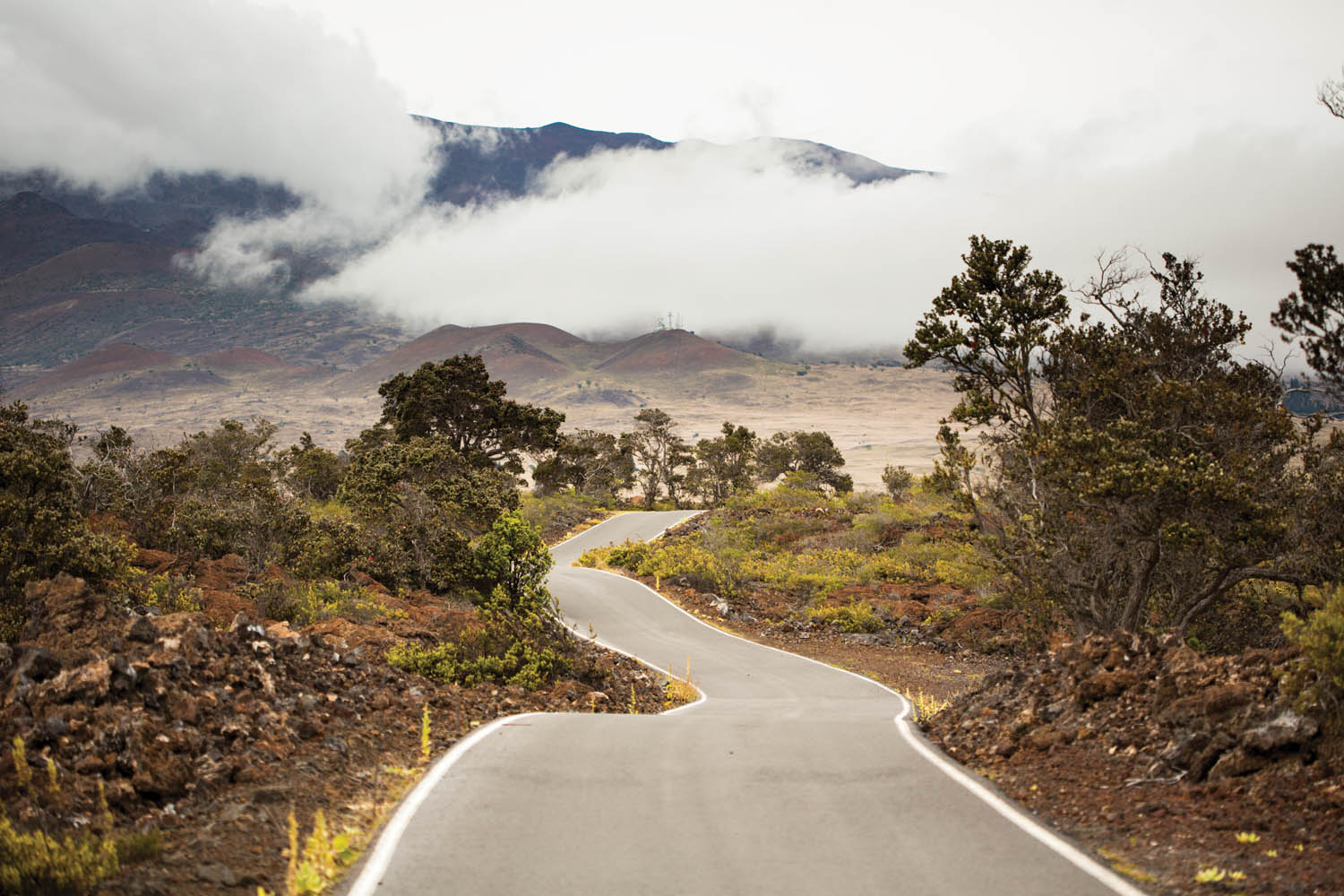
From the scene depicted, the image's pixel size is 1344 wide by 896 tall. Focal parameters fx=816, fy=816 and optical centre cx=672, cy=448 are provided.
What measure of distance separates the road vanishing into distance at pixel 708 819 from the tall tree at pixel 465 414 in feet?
84.7

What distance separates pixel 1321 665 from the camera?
5.33 m

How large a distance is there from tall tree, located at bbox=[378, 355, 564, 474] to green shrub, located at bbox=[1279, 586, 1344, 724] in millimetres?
30330

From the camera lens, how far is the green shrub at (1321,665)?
5.29 m

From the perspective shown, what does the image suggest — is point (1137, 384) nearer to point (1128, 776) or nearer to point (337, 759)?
point (1128, 776)

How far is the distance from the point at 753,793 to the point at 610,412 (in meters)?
187

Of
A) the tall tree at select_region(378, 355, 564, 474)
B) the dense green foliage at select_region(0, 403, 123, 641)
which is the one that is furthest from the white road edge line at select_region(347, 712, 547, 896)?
the tall tree at select_region(378, 355, 564, 474)

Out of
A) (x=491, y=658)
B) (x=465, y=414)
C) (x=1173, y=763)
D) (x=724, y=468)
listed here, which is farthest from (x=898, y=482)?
(x=1173, y=763)

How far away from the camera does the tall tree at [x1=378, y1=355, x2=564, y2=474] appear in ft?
109

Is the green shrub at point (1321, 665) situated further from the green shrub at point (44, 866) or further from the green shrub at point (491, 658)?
the green shrub at point (491, 658)

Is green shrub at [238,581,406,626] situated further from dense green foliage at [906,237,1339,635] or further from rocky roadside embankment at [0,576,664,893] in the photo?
dense green foliage at [906,237,1339,635]

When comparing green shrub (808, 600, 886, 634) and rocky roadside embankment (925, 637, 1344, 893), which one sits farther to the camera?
green shrub (808, 600, 886, 634)

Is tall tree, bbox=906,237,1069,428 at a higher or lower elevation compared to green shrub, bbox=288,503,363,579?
higher

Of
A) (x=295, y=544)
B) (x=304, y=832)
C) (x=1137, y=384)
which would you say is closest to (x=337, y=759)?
(x=304, y=832)

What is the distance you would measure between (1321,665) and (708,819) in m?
4.16
